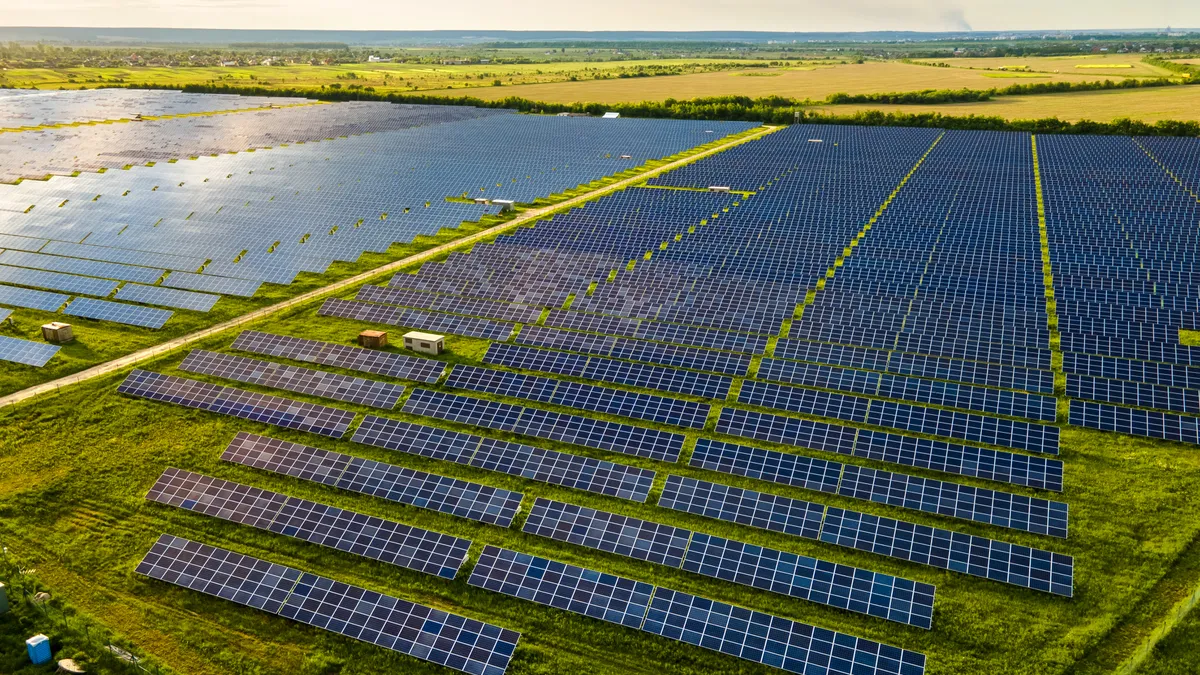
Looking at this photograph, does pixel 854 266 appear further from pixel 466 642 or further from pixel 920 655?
pixel 466 642

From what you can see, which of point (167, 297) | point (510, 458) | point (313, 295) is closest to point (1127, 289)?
point (510, 458)

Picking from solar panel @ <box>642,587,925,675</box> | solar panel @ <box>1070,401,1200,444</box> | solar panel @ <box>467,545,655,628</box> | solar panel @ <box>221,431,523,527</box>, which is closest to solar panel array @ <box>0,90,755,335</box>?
solar panel @ <box>221,431,523,527</box>

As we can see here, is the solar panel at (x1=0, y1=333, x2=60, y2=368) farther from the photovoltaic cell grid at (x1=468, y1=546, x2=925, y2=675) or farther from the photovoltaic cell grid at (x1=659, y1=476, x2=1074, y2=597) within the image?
the photovoltaic cell grid at (x1=659, y1=476, x2=1074, y2=597)

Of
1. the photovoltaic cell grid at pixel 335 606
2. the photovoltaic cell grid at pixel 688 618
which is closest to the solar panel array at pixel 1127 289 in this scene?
the photovoltaic cell grid at pixel 688 618

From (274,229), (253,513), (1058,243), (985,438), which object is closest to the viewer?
(253,513)

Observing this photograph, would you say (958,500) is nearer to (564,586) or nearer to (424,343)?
(564,586)

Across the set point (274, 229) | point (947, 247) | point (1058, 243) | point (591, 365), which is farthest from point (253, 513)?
point (1058, 243)
